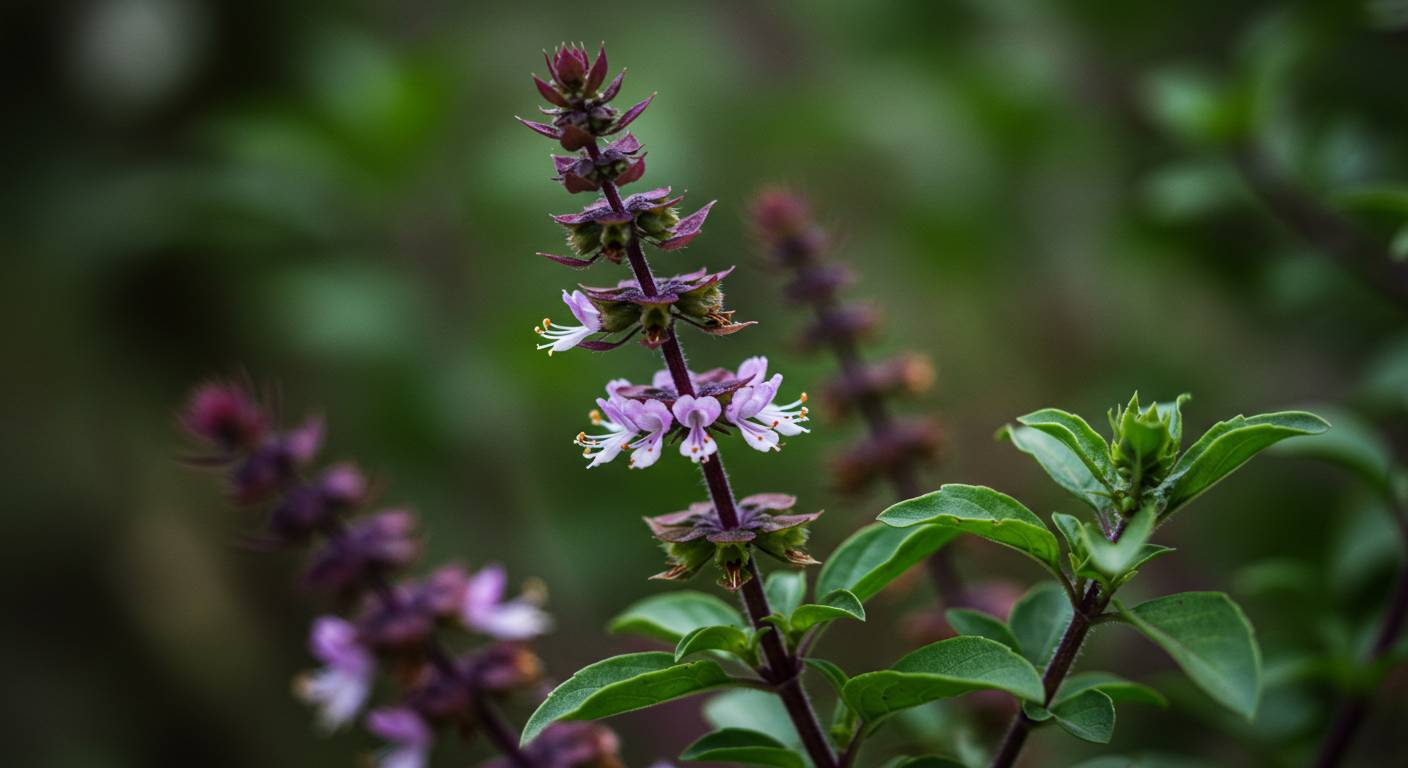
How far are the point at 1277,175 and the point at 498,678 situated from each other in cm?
167

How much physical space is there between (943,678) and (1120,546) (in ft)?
0.53

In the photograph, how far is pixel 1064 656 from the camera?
36.5 inches

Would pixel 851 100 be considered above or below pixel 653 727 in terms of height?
above

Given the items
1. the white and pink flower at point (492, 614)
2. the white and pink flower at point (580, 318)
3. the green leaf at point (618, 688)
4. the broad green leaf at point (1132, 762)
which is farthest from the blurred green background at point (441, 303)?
the green leaf at point (618, 688)

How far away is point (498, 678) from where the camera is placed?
4.05ft

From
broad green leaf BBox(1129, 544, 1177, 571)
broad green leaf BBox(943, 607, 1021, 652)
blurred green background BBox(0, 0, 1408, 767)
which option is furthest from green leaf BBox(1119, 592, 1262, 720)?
blurred green background BBox(0, 0, 1408, 767)

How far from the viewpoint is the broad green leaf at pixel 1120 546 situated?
0.73 m

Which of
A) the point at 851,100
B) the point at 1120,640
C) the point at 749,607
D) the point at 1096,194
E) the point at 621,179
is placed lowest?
the point at 1120,640

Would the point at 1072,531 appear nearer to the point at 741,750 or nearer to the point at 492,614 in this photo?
the point at 741,750

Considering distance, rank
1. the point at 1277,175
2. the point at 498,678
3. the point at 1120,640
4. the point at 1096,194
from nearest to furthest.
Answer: the point at 498,678 → the point at 1277,175 → the point at 1120,640 → the point at 1096,194

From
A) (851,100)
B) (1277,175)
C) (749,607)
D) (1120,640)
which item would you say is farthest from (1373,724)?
(851,100)

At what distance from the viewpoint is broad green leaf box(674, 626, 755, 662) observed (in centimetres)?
85

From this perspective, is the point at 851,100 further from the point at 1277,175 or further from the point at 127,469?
the point at 127,469

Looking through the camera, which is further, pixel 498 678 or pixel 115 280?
pixel 115 280
